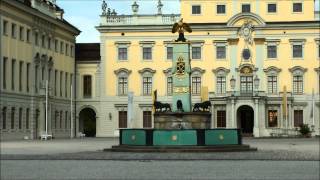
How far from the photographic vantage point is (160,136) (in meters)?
35.4

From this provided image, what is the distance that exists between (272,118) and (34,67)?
25.7m

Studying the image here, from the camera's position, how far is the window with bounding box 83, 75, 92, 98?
8544 centimetres

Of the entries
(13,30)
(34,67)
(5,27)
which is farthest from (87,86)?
(5,27)

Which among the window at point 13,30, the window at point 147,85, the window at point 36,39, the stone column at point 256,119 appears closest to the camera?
the window at point 13,30

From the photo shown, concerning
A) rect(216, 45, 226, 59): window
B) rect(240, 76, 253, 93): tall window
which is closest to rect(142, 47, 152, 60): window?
rect(216, 45, 226, 59): window

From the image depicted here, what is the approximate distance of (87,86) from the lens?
85562 mm

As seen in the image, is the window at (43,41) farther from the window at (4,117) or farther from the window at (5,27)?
the window at (4,117)

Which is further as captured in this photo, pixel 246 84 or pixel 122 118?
pixel 122 118

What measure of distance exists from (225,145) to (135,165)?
37.2 feet

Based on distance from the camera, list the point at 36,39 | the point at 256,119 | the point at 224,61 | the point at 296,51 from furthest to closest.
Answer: the point at 224,61
the point at 296,51
the point at 256,119
the point at 36,39

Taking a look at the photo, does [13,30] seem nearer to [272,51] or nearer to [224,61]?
[224,61]

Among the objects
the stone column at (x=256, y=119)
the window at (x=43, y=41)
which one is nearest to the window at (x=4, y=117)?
the window at (x=43, y=41)

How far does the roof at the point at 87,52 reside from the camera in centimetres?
8575

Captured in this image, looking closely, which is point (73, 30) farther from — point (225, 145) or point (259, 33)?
point (225, 145)
